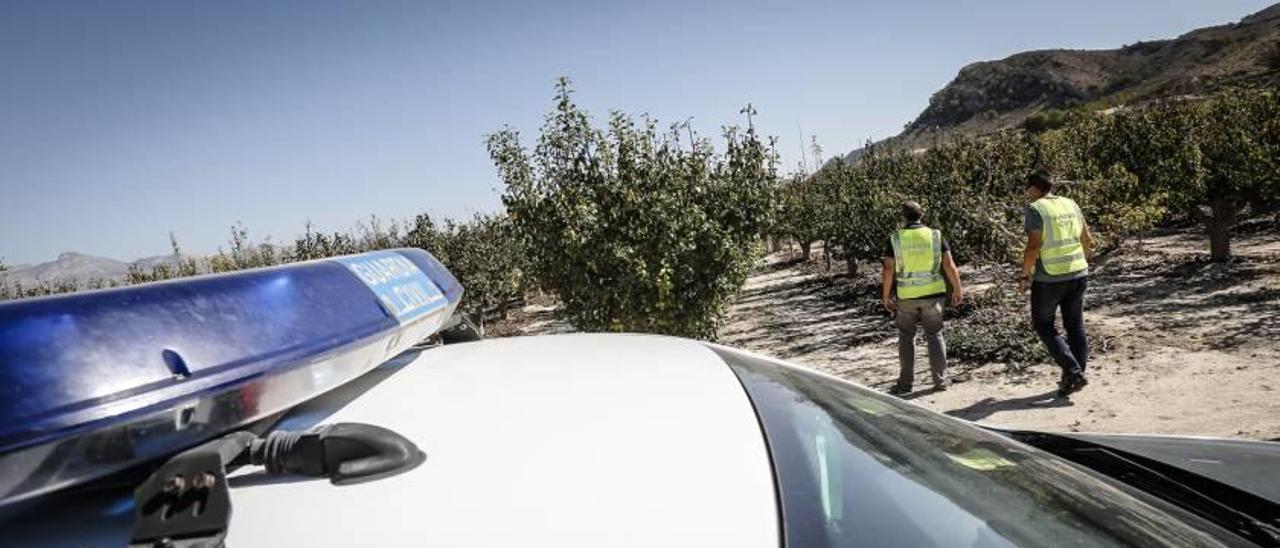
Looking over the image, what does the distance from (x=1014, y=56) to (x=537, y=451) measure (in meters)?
109

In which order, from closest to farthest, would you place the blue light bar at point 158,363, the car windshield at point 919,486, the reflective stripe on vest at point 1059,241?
the blue light bar at point 158,363, the car windshield at point 919,486, the reflective stripe on vest at point 1059,241

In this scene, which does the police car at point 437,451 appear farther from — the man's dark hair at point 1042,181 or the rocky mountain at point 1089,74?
the rocky mountain at point 1089,74

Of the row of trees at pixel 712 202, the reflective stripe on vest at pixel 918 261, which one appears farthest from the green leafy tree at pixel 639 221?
the reflective stripe on vest at pixel 918 261

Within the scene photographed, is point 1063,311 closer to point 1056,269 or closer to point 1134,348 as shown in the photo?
point 1056,269

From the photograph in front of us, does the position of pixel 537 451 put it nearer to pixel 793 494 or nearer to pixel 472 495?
pixel 472 495

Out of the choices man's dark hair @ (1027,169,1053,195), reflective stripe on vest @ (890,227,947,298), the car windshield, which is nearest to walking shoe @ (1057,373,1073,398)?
reflective stripe on vest @ (890,227,947,298)

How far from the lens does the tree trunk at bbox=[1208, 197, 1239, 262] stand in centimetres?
973

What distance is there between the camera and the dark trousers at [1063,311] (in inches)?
201

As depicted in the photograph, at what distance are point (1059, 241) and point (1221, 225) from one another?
23.5ft

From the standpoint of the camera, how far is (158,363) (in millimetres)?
Answer: 915

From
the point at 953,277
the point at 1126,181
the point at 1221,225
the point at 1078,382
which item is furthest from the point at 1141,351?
the point at 1221,225

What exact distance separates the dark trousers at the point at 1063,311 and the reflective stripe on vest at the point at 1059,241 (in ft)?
0.43

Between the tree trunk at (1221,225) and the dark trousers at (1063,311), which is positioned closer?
the dark trousers at (1063,311)

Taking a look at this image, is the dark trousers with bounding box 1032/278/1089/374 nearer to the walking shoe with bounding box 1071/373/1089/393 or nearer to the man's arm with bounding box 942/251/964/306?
the walking shoe with bounding box 1071/373/1089/393
